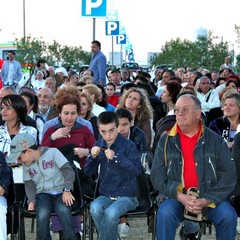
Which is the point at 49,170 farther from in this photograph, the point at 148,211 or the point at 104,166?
the point at 148,211

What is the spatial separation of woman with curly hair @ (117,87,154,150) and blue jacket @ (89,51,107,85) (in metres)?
5.96

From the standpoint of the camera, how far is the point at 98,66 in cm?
1439

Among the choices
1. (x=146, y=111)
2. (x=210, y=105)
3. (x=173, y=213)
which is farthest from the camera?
(x=210, y=105)

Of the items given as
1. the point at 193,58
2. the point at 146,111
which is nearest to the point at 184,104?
the point at 146,111

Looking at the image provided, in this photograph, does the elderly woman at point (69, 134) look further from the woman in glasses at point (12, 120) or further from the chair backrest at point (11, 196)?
the chair backrest at point (11, 196)

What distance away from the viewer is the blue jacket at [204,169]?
225 inches

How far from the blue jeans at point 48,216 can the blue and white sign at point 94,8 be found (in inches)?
277

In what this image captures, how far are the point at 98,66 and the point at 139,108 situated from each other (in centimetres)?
625

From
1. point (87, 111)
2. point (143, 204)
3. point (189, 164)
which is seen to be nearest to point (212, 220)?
point (189, 164)

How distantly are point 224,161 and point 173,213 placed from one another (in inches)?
24.9

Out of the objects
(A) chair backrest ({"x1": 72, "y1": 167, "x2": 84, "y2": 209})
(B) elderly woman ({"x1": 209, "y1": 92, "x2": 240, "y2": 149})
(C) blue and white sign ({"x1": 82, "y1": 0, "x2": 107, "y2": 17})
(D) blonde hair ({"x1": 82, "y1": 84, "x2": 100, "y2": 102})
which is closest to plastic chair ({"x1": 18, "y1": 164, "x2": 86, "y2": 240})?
A: (A) chair backrest ({"x1": 72, "y1": 167, "x2": 84, "y2": 209})

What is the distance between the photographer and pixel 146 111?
323 inches

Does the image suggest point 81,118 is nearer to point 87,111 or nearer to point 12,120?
point 87,111

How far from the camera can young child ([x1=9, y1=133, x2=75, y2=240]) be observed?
608cm
